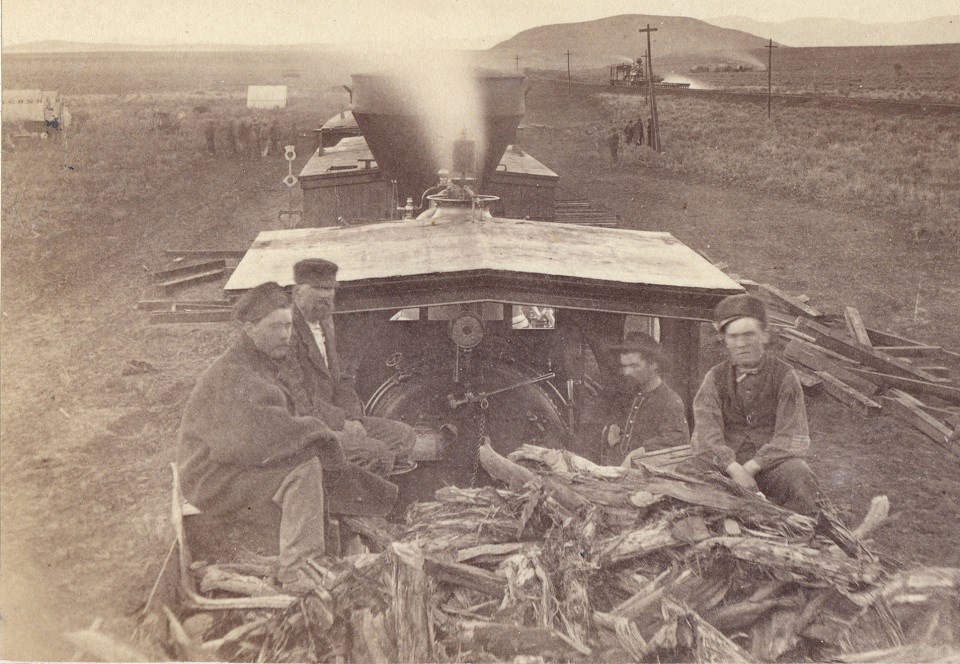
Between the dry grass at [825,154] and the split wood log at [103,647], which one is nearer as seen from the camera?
the split wood log at [103,647]

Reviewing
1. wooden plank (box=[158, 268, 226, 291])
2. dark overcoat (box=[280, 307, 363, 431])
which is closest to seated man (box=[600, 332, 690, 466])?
dark overcoat (box=[280, 307, 363, 431])

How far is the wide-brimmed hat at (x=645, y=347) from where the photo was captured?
17.3ft

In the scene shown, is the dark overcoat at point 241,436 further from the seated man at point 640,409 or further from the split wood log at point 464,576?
the seated man at point 640,409

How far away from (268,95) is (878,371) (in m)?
6.38

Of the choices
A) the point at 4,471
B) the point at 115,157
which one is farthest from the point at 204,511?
the point at 115,157

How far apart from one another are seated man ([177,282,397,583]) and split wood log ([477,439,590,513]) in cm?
97

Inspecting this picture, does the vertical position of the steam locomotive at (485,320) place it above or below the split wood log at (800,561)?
above

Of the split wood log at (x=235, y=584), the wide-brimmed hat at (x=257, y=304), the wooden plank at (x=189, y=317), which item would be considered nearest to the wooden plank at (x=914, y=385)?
the wide-brimmed hat at (x=257, y=304)

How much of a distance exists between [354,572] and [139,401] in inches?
124

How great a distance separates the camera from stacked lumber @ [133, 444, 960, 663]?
4.29 metres

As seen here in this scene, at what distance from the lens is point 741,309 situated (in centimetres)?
476

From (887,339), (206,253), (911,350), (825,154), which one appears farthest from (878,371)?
(206,253)

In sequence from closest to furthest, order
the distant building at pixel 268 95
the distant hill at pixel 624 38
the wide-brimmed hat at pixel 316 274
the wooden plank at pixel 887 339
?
the wide-brimmed hat at pixel 316 274 → the distant hill at pixel 624 38 → the wooden plank at pixel 887 339 → the distant building at pixel 268 95

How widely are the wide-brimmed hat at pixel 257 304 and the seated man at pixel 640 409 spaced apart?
208 cm
